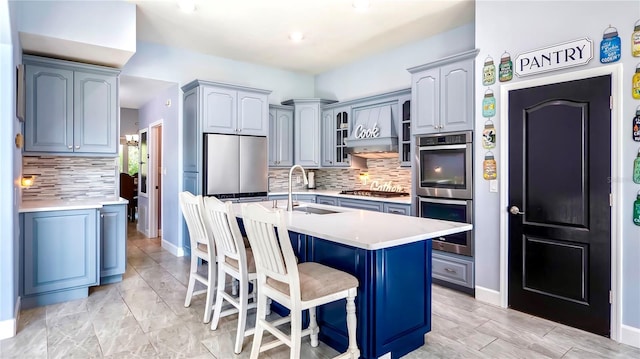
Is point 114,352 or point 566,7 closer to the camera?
point 114,352

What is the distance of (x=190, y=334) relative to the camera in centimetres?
268

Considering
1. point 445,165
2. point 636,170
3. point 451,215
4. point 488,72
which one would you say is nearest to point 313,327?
point 451,215

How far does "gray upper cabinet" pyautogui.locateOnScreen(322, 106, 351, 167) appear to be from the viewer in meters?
5.44

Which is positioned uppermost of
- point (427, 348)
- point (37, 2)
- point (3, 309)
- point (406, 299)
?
point (37, 2)

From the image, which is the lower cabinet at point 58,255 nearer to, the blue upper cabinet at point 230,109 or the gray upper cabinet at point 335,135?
the blue upper cabinet at point 230,109

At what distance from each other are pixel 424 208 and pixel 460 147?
2.49ft

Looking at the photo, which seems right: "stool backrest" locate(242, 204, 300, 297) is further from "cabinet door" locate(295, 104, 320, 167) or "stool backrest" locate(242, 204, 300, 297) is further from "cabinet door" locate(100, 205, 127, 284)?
"cabinet door" locate(295, 104, 320, 167)

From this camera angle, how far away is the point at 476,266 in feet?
11.3

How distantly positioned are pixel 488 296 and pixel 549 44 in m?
2.23

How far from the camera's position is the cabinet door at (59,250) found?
3.19 meters

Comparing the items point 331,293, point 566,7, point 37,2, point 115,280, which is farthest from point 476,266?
point 37,2

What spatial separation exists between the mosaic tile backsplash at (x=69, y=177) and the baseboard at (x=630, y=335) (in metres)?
5.04

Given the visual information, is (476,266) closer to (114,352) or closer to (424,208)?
(424,208)

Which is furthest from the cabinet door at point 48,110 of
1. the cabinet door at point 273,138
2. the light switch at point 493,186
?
the light switch at point 493,186
